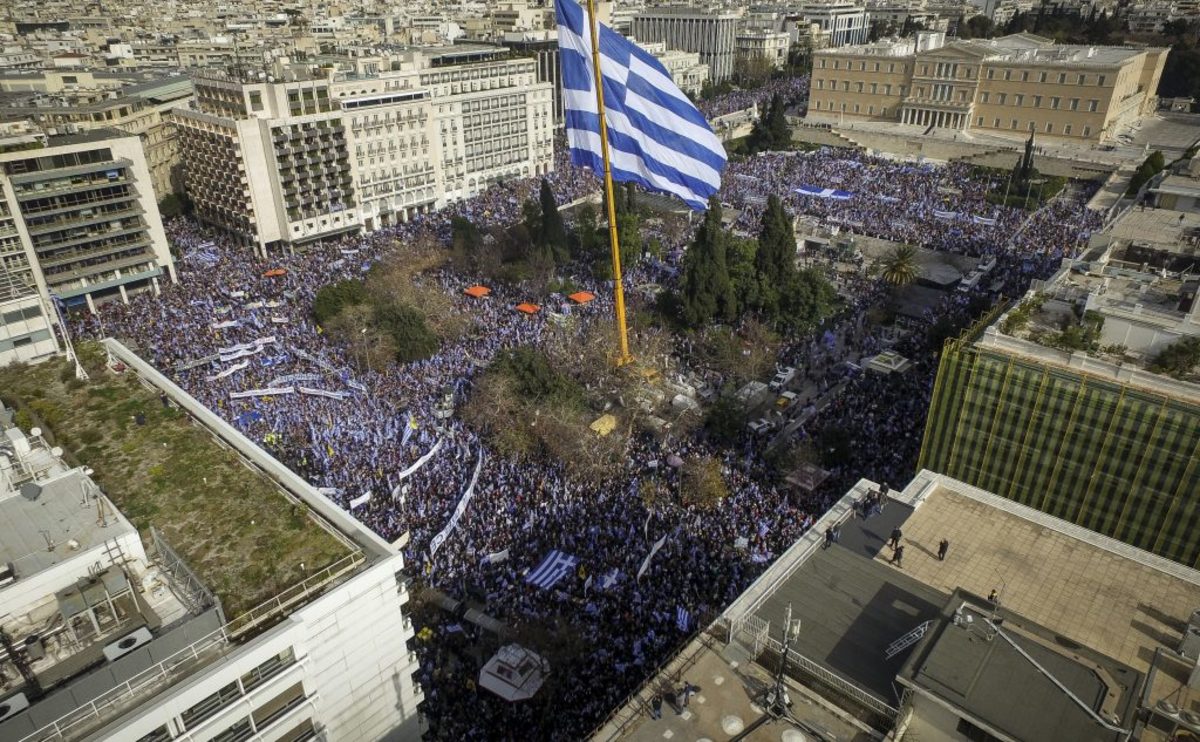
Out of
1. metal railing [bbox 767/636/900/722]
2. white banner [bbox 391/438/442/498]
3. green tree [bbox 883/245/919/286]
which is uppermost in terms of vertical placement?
metal railing [bbox 767/636/900/722]

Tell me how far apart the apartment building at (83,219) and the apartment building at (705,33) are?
105859 mm

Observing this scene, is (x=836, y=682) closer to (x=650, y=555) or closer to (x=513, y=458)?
(x=650, y=555)

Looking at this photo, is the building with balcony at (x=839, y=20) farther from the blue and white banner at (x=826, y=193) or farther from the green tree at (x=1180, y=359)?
the green tree at (x=1180, y=359)

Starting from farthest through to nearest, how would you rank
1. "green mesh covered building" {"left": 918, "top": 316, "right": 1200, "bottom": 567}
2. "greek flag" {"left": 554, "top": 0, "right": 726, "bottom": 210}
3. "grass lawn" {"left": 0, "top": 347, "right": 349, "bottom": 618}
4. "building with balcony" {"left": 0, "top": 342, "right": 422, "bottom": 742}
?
"greek flag" {"left": 554, "top": 0, "right": 726, "bottom": 210} → "green mesh covered building" {"left": 918, "top": 316, "right": 1200, "bottom": 567} → "grass lawn" {"left": 0, "top": 347, "right": 349, "bottom": 618} → "building with balcony" {"left": 0, "top": 342, "right": 422, "bottom": 742}

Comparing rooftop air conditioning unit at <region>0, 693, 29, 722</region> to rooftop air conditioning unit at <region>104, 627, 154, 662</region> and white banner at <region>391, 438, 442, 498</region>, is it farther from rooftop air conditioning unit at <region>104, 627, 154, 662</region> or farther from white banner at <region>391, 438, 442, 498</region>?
white banner at <region>391, 438, 442, 498</region>

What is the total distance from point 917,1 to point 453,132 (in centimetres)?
15928

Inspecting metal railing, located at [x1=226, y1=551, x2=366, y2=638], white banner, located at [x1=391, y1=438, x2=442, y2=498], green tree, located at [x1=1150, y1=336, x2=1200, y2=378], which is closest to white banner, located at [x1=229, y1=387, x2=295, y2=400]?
white banner, located at [x1=391, y1=438, x2=442, y2=498]

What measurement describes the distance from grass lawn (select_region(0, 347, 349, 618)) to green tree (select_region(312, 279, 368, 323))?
2262 centimetres

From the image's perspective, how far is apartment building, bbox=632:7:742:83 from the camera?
452ft

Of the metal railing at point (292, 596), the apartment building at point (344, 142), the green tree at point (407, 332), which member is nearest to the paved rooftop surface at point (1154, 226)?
the green tree at point (407, 332)

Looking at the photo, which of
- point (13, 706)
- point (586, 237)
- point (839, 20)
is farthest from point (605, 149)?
point (839, 20)

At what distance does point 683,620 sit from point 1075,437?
1540 cm

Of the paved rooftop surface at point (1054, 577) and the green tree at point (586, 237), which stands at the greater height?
the paved rooftop surface at point (1054, 577)

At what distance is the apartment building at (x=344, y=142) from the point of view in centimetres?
6419
